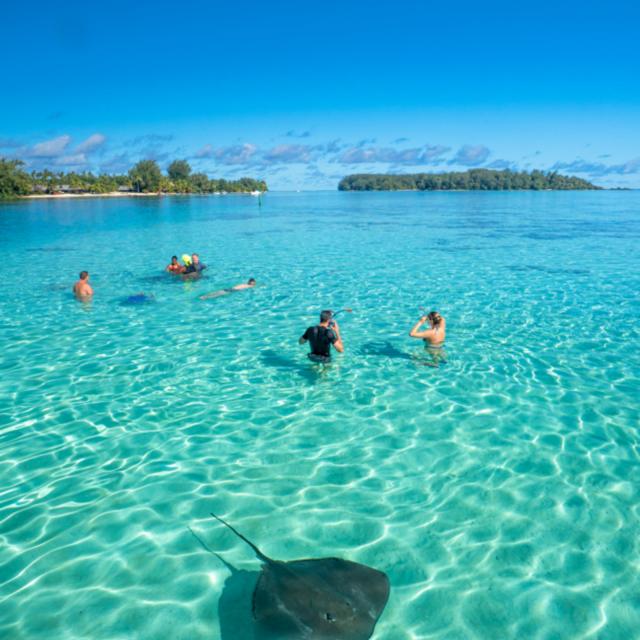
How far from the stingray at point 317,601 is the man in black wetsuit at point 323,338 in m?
5.20

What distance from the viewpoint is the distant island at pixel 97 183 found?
10322 cm

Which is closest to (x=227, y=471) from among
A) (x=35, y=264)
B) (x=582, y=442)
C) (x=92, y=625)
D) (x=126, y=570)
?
(x=126, y=570)

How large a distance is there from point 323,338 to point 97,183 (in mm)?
139659

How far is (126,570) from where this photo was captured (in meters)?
4.77

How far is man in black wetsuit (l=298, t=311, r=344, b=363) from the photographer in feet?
29.9

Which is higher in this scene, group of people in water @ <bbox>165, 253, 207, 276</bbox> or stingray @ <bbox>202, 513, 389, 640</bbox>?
group of people in water @ <bbox>165, 253, 207, 276</bbox>

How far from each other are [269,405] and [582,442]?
4705mm

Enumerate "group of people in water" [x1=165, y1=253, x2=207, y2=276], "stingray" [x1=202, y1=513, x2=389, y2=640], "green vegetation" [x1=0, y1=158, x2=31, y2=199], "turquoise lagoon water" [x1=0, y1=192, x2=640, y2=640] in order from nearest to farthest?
"stingray" [x1=202, y1=513, x2=389, y2=640], "turquoise lagoon water" [x1=0, y1=192, x2=640, y2=640], "group of people in water" [x1=165, y1=253, x2=207, y2=276], "green vegetation" [x1=0, y1=158, x2=31, y2=199]

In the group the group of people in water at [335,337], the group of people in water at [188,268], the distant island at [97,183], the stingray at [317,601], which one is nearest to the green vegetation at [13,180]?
the distant island at [97,183]

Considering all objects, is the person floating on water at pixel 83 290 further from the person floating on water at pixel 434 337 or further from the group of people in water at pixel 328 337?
the person floating on water at pixel 434 337

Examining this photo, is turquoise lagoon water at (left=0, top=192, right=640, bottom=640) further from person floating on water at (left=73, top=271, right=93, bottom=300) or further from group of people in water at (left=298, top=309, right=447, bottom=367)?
person floating on water at (left=73, top=271, right=93, bottom=300)

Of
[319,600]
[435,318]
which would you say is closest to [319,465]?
[319,600]

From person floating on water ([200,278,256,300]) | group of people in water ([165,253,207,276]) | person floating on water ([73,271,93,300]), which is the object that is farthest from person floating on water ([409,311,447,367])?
group of people in water ([165,253,207,276])

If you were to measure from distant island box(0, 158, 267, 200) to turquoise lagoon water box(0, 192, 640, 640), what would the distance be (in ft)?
354
